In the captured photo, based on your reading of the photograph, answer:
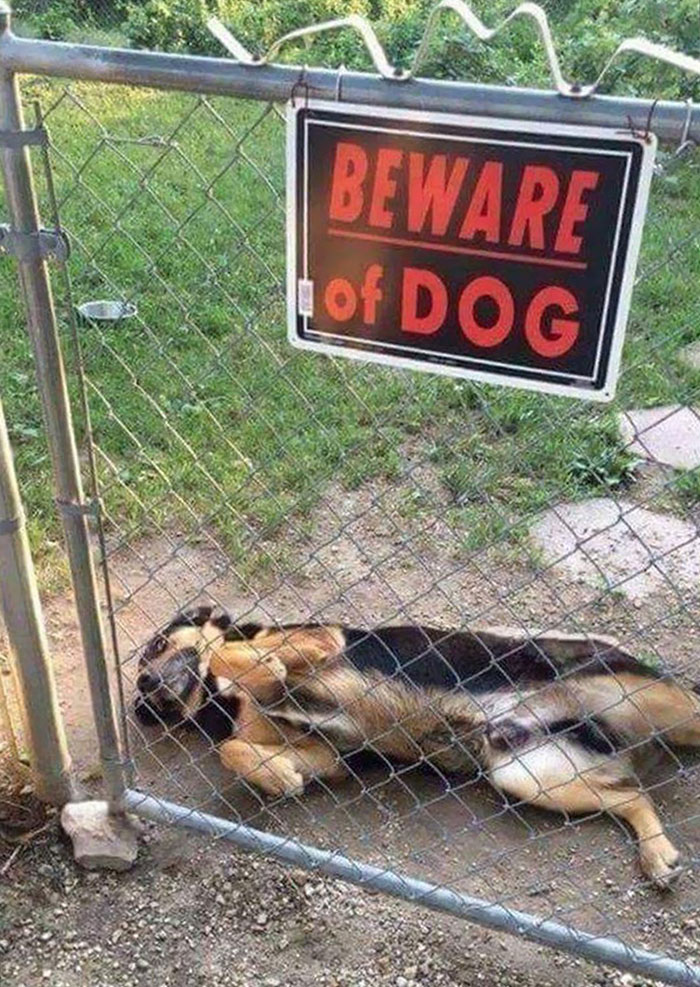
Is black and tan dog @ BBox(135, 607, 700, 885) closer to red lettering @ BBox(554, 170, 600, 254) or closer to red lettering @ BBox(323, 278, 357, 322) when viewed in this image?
red lettering @ BBox(323, 278, 357, 322)

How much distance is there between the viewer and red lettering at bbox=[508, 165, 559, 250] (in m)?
1.76

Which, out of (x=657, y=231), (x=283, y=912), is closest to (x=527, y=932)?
(x=283, y=912)

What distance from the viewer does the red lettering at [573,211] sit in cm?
173

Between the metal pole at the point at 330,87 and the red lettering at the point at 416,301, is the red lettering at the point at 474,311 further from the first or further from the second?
the metal pole at the point at 330,87

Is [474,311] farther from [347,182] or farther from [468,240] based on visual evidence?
[347,182]

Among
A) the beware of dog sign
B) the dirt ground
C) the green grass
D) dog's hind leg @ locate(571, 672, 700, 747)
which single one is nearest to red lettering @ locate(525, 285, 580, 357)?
the beware of dog sign

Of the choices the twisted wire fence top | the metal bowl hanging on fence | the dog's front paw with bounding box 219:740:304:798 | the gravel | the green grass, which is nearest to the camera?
the twisted wire fence top

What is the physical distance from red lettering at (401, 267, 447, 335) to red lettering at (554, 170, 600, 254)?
227mm

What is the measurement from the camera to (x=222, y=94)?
1.97 metres

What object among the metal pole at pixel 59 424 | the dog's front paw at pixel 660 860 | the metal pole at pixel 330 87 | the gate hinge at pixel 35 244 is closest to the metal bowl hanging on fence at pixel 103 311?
the metal pole at pixel 59 424

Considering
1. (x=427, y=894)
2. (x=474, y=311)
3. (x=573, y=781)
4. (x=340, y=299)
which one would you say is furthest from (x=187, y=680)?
(x=474, y=311)

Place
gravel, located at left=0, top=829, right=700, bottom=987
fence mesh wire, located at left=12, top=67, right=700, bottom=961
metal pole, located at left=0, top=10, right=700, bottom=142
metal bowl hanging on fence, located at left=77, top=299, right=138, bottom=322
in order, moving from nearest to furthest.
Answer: metal pole, located at left=0, top=10, right=700, bottom=142
gravel, located at left=0, top=829, right=700, bottom=987
fence mesh wire, located at left=12, top=67, right=700, bottom=961
metal bowl hanging on fence, located at left=77, top=299, right=138, bottom=322

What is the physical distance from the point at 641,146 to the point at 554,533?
278cm

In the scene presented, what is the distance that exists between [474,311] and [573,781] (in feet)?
5.55
